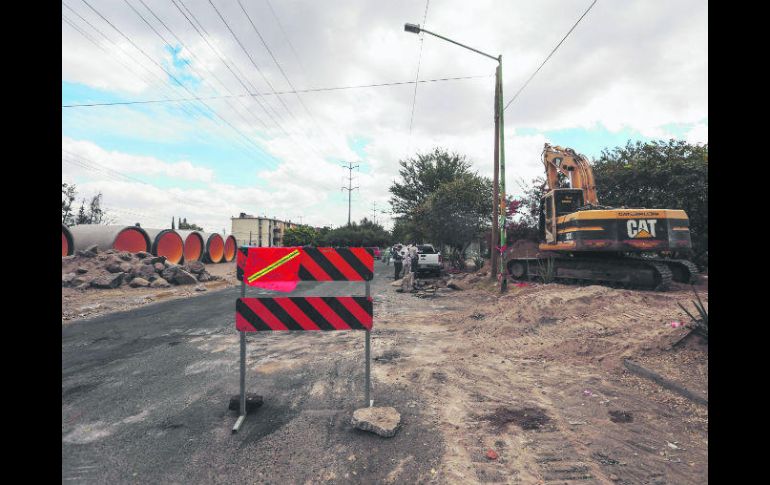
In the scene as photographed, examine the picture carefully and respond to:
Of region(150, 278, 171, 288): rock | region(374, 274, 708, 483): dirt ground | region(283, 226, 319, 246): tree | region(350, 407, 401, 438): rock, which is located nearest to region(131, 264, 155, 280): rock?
region(150, 278, 171, 288): rock

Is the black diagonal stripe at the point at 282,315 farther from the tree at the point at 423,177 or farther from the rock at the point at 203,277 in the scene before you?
the tree at the point at 423,177

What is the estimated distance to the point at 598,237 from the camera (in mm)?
9664

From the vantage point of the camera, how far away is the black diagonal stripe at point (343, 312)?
346cm

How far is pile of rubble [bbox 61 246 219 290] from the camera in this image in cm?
1270

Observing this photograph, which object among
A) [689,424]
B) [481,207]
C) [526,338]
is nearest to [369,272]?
[689,424]

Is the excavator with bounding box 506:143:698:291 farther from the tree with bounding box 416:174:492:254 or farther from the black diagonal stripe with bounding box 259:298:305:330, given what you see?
the tree with bounding box 416:174:492:254

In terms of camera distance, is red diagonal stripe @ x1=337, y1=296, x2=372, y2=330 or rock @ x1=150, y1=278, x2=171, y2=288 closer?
red diagonal stripe @ x1=337, y1=296, x2=372, y2=330

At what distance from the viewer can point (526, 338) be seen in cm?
613

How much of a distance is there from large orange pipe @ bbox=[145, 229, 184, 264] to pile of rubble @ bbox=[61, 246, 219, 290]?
323cm

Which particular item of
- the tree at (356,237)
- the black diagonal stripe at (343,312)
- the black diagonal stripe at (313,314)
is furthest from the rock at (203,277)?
the tree at (356,237)

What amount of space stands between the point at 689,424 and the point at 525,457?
1.72 meters

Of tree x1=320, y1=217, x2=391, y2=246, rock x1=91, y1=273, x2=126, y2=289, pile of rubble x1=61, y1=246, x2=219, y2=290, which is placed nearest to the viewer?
rock x1=91, y1=273, x2=126, y2=289

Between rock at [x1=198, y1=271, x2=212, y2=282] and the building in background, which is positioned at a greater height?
the building in background
